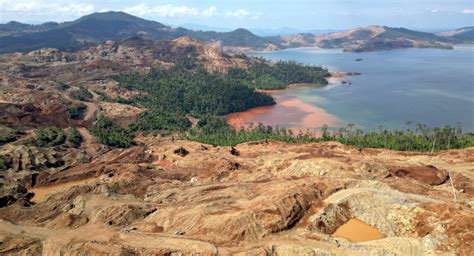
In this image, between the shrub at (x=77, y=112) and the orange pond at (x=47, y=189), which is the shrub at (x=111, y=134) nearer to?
the shrub at (x=77, y=112)

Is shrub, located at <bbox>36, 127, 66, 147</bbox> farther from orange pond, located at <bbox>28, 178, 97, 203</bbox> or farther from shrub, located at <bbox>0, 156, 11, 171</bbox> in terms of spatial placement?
orange pond, located at <bbox>28, 178, 97, 203</bbox>

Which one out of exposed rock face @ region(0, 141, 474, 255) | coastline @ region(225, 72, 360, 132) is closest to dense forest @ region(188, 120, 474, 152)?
exposed rock face @ region(0, 141, 474, 255)

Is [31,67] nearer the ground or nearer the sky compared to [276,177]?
nearer the sky

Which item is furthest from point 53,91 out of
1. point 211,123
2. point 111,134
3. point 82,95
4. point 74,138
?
point 211,123

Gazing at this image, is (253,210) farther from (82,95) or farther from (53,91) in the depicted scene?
(53,91)

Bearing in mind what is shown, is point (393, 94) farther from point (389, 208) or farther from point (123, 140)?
point (389, 208)

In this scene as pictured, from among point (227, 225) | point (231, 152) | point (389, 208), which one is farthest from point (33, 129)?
point (389, 208)

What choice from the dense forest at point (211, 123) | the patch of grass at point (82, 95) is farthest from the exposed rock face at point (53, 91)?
the dense forest at point (211, 123)
